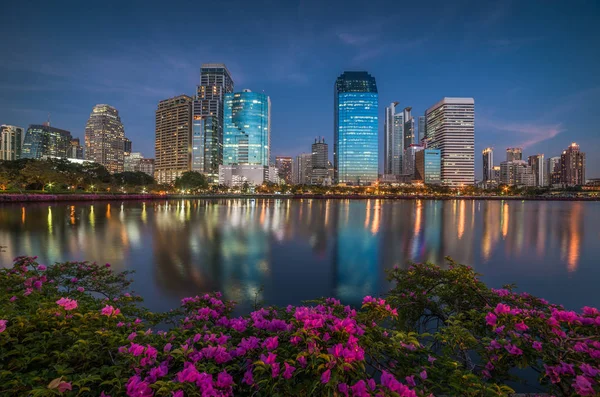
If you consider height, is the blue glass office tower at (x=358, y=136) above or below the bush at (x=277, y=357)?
above

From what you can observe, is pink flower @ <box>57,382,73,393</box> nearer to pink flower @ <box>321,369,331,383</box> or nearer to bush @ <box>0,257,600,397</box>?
bush @ <box>0,257,600,397</box>

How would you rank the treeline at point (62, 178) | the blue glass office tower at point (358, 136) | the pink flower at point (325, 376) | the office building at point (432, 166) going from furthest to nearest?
the office building at point (432, 166) → the blue glass office tower at point (358, 136) → the treeline at point (62, 178) → the pink flower at point (325, 376)

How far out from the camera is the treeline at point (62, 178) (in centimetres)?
5797

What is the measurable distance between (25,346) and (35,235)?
21.2m

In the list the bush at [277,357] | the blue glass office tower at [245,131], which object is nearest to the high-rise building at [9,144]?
the blue glass office tower at [245,131]

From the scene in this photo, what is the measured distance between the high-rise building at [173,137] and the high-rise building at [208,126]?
7.68 m

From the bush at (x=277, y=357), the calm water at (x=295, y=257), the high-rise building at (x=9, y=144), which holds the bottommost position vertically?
the calm water at (x=295, y=257)

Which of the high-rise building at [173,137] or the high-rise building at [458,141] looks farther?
the high-rise building at [173,137]

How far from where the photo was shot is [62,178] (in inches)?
2462

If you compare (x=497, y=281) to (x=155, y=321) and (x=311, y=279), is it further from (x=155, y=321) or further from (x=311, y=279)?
(x=155, y=321)

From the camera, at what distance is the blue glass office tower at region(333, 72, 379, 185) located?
164 metres

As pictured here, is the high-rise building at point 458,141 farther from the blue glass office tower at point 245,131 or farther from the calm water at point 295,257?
the calm water at point 295,257

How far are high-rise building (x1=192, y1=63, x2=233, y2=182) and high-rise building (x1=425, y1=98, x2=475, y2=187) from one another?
5236 inches

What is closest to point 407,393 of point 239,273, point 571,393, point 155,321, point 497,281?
point 571,393
